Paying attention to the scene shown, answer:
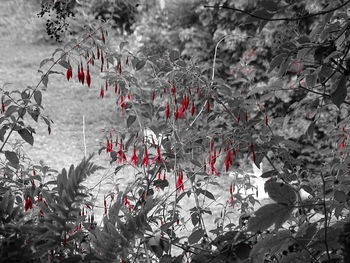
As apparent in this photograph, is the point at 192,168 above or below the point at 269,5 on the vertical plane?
above

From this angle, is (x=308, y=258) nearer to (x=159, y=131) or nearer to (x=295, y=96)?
(x=159, y=131)

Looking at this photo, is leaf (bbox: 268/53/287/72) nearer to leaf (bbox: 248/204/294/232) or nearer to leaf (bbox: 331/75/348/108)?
leaf (bbox: 331/75/348/108)

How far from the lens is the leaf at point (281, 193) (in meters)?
0.92

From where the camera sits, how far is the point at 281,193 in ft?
3.05

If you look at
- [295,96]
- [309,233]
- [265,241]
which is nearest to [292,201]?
[265,241]

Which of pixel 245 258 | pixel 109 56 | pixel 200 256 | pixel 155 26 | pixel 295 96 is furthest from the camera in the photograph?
pixel 155 26

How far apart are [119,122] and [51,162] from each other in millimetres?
1839

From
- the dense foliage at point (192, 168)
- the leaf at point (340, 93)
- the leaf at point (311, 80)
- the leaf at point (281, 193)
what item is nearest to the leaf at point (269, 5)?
the dense foliage at point (192, 168)

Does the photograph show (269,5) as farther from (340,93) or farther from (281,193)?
(281,193)

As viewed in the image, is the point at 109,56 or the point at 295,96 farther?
the point at 295,96

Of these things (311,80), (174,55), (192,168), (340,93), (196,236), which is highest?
(174,55)

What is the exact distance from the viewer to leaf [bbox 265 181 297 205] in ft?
3.03

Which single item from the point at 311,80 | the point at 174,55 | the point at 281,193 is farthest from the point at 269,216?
the point at 174,55

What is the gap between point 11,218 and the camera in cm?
112
